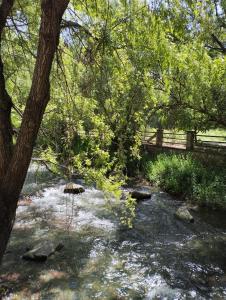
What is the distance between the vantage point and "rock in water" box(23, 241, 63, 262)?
6.78m

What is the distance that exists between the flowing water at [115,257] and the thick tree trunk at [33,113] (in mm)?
1102

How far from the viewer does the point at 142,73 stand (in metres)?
4.09

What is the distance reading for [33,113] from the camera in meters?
3.04

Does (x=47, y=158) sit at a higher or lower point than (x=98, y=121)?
lower

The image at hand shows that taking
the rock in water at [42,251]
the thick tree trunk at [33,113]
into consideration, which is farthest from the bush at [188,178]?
the thick tree trunk at [33,113]

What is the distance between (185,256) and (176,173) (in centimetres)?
621

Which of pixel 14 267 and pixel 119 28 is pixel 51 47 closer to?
pixel 119 28

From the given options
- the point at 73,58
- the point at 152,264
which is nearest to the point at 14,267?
the point at 152,264

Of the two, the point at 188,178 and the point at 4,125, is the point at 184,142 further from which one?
the point at 4,125

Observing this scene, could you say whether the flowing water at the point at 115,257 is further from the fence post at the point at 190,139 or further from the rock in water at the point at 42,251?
the fence post at the point at 190,139

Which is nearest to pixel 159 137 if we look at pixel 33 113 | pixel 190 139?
pixel 190 139

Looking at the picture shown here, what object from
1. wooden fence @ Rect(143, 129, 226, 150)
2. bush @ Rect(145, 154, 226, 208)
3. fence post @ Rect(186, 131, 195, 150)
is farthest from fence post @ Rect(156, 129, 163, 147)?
fence post @ Rect(186, 131, 195, 150)

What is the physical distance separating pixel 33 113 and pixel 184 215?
7.86 m

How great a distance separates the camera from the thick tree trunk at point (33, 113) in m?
2.88
